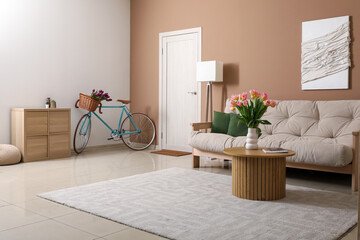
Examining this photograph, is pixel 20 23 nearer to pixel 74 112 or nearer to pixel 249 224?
pixel 74 112

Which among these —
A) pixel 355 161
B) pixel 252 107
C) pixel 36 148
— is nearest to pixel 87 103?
pixel 36 148

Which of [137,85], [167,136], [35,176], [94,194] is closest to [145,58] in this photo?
[137,85]

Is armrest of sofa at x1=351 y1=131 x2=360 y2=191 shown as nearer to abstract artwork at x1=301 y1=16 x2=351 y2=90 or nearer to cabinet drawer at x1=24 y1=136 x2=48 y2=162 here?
abstract artwork at x1=301 y1=16 x2=351 y2=90

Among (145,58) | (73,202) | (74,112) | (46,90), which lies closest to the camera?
(73,202)

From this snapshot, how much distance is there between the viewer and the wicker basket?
5.62 meters

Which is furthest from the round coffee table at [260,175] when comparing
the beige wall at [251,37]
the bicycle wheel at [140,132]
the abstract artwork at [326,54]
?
the bicycle wheel at [140,132]

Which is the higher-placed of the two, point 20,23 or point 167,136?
point 20,23

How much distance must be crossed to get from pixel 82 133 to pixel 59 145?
70 centimetres

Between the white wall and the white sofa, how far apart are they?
2.44 metres

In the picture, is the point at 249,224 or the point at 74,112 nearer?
the point at 249,224

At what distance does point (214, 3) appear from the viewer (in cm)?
555

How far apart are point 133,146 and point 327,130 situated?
359 centimetres

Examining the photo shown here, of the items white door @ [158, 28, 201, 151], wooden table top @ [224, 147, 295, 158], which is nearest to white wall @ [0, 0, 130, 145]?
white door @ [158, 28, 201, 151]

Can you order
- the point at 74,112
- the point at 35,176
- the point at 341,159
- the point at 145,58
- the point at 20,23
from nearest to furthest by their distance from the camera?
the point at 341,159 → the point at 35,176 → the point at 20,23 → the point at 74,112 → the point at 145,58
